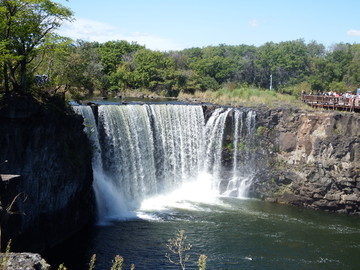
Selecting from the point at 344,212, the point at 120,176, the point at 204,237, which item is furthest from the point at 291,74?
the point at 204,237

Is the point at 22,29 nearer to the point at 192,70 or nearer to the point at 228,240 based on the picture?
the point at 228,240

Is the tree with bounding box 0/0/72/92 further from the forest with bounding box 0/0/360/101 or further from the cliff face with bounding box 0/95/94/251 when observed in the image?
the forest with bounding box 0/0/360/101

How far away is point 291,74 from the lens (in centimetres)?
5647

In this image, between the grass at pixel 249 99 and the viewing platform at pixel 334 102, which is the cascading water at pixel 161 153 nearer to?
the grass at pixel 249 99

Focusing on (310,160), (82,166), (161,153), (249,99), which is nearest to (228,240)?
(82,166)

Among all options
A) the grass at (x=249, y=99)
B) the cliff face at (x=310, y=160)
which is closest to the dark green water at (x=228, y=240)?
the cliff face at (x=310, y=160)

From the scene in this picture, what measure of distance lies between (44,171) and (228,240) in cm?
850

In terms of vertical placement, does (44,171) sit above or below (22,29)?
below

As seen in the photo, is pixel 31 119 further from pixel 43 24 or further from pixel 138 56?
pixel 138 56

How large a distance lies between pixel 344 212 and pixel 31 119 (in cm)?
1891

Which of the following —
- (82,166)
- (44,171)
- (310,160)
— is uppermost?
(44,171)

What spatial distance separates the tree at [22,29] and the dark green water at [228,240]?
7196 millimetres

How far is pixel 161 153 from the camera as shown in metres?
28.1

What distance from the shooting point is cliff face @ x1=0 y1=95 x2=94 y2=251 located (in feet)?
50.8
